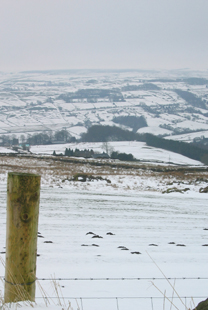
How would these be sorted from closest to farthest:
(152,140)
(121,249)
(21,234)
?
(21,234)
(121,249)
(152,140)

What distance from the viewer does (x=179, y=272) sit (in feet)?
22.5

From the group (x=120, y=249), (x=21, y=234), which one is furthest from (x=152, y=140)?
(x=21, y=234)

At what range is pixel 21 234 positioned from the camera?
283 centimetres

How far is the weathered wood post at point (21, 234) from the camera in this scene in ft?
9.10

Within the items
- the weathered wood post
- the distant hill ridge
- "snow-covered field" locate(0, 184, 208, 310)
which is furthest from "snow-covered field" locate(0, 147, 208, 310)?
the distant hill ridge

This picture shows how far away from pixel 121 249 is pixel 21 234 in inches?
234

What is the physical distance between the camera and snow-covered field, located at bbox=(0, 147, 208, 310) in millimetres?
5496

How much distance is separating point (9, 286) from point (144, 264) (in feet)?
16.0

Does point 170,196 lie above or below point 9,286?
below

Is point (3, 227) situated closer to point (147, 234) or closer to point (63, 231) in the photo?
point (63, 231)

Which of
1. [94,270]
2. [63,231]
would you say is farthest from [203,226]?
[94,270]

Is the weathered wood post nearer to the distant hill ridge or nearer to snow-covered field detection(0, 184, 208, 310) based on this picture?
snow-covered field detection(0, 184, 208, 310)

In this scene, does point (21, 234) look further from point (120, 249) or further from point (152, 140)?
point (152, 140)

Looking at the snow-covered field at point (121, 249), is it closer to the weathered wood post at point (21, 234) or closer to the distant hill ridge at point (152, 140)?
the weathered wood post at point (21, 234)
